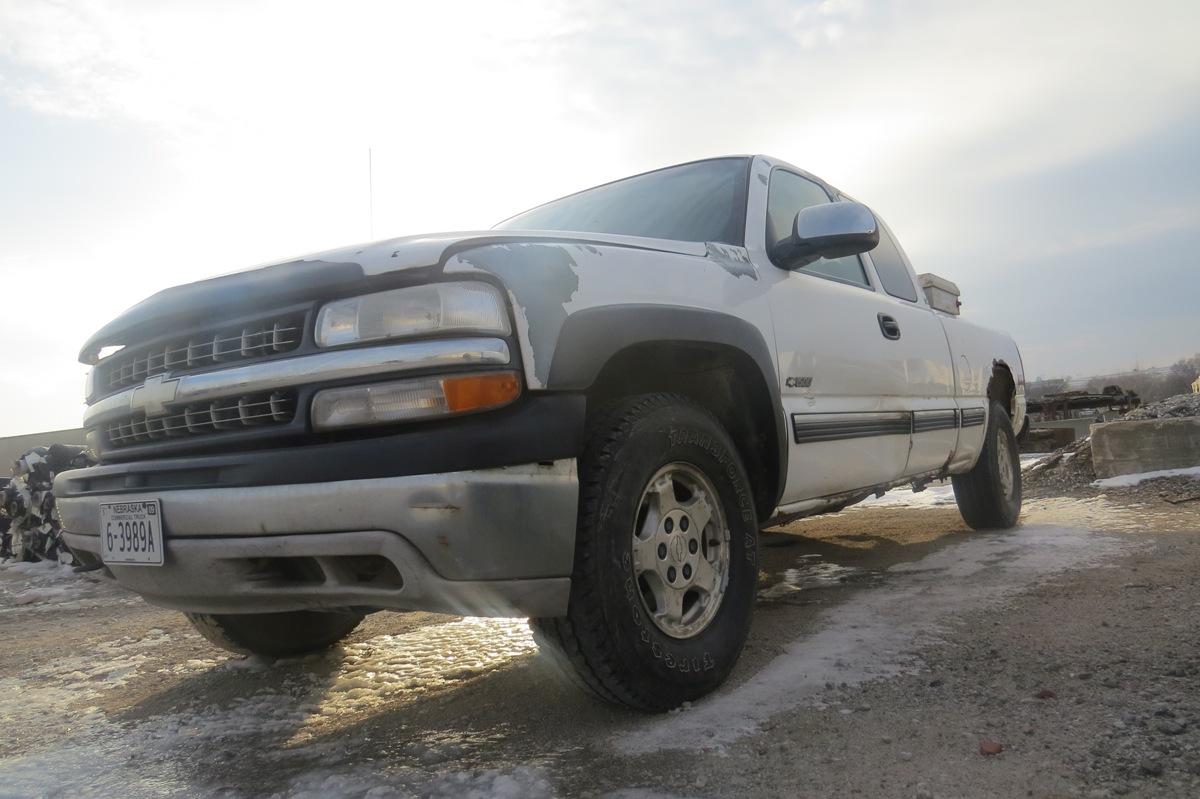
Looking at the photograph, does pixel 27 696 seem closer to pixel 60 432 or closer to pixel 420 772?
pixel 420 772

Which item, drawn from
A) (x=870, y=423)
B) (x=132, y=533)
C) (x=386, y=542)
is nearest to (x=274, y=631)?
(x=132, y=533)

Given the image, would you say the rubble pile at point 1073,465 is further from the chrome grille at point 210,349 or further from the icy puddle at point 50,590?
the icy puddle at point 50,590

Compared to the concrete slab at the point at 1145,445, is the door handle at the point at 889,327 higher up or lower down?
higher up

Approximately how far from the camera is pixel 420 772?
1.96 m

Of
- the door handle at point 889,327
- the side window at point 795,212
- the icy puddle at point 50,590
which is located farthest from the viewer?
the icy puddle at point 50,590

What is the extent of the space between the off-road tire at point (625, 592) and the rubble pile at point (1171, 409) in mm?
6774

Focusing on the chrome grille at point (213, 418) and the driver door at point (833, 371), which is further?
the driver door at point (833, 371)

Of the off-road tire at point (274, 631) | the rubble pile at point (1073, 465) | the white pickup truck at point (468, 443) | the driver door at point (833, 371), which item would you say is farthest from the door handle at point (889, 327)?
the rubble pile at point (1073, 465)

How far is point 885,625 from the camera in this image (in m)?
2.94

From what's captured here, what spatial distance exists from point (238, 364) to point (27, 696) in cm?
186

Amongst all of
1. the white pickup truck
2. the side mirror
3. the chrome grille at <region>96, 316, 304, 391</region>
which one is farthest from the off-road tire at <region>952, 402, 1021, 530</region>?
the chrome grille at <region>96, 316, 304, 391</region>

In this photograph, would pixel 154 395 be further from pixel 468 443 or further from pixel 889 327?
pixel 889 327

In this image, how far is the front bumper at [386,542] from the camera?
5.88ft

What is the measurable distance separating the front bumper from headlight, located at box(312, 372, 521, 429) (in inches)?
5.8
